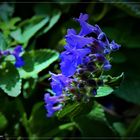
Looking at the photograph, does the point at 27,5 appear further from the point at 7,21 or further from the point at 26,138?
the point at 26,138

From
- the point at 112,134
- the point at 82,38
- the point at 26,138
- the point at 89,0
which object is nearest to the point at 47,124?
the point at 26,138

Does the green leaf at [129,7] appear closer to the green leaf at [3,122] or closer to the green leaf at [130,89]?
the green leaf at [130,89]

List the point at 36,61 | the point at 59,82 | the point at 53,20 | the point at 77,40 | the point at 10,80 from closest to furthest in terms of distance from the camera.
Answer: the point at 77,40 < the point at 59,82 < the point at 10,80 < the point at 36,61 < the point at 53,20

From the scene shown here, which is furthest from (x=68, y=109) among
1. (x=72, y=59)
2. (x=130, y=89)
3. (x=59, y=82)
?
(x=130, y=89)

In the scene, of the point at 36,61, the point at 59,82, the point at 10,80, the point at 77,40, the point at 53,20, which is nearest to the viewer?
the point at 77,40

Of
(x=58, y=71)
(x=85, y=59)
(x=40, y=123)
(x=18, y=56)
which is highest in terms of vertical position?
(x=85, y=59)

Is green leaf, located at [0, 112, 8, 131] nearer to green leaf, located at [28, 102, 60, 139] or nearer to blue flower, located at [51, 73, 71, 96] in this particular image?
green leaf, located at [28, 102, 60, 139]

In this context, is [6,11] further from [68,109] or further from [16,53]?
[68,109]
